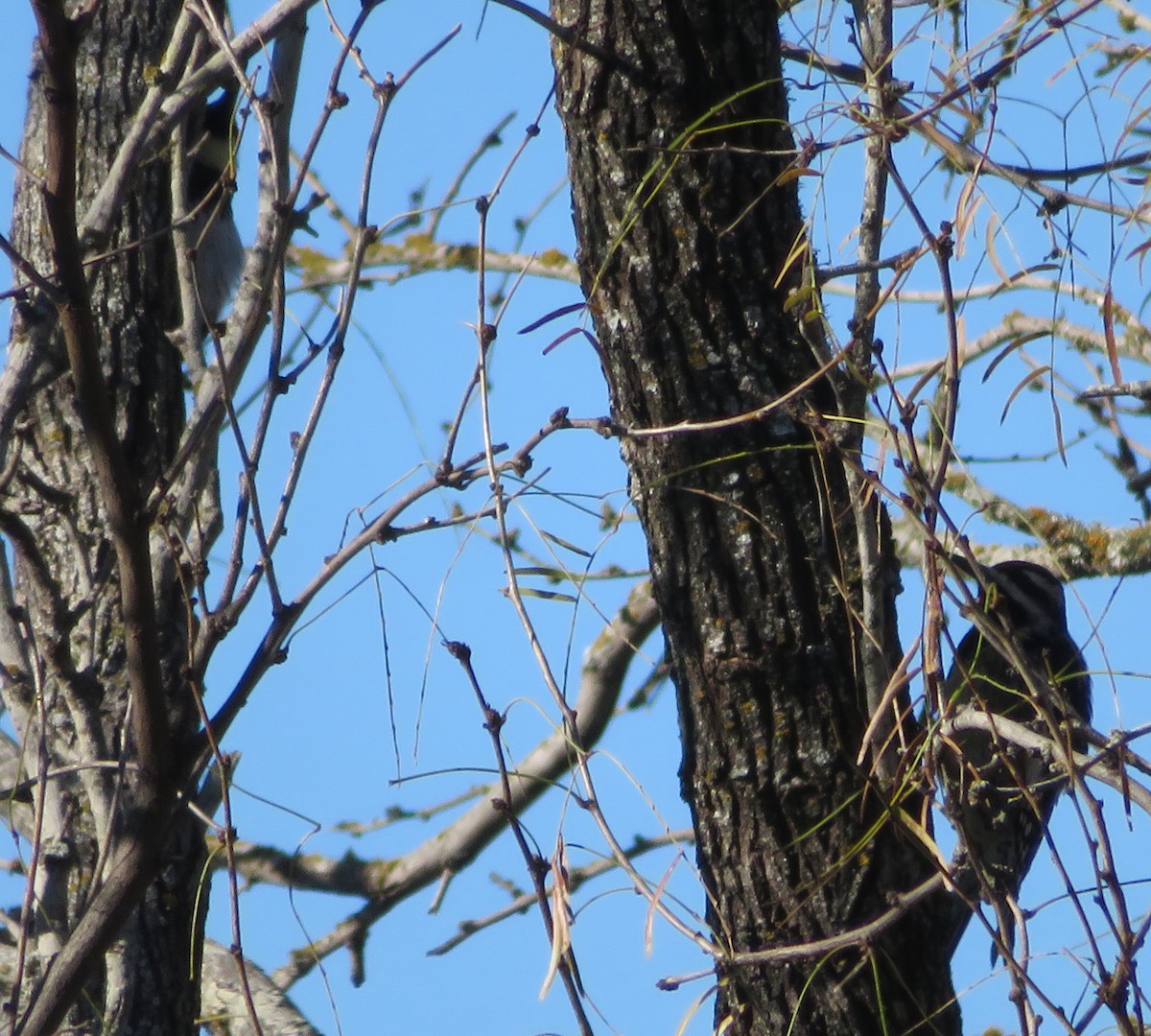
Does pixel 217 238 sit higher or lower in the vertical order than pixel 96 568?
higher

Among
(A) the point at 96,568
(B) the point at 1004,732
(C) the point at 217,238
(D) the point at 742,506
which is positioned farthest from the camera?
(C) the point at 217,238

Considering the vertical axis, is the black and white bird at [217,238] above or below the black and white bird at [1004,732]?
above

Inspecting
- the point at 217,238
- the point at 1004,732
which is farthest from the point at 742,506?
the point at 217,238

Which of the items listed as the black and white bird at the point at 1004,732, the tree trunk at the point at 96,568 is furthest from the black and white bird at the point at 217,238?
the black and white bird at the point at 1004,732

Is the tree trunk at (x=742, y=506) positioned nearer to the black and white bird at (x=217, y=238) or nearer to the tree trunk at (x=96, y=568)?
the tree trunk at (x=96, y=568)

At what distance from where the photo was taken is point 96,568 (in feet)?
11.4

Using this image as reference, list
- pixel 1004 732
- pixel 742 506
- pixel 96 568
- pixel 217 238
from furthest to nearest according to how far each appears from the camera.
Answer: pixel 217 238
pixel 96 568
pixel 742 506
pixel 1004 732

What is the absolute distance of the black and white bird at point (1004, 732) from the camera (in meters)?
1.84

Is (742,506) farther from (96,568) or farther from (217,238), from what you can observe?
(217,238)

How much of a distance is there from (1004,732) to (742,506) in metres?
0.65

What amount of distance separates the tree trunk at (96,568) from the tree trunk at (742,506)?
83cm

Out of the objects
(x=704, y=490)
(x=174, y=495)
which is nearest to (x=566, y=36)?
(x=704, y=490)

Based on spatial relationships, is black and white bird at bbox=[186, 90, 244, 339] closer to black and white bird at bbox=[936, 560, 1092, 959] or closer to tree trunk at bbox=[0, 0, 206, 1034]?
tree trunk at bbox=[0, 0, 206, 1034]

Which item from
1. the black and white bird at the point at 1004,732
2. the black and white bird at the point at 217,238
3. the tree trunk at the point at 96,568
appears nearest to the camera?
the black and white bird at the point at 1004,732
